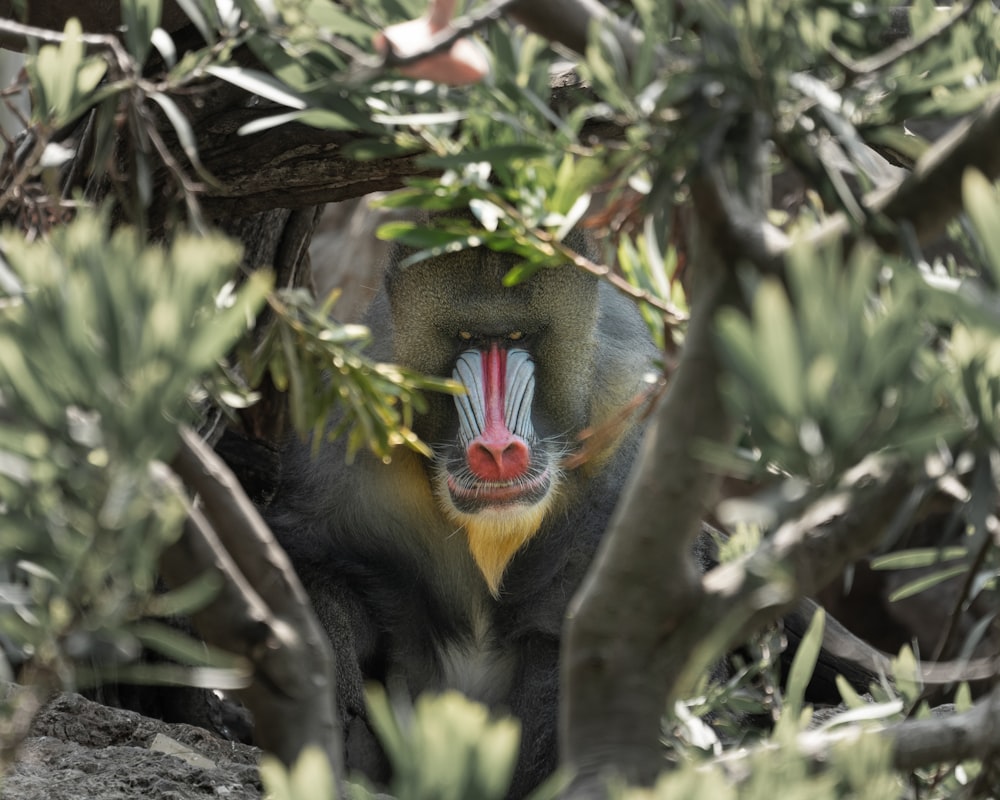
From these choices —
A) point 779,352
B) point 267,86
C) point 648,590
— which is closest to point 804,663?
point 648,590

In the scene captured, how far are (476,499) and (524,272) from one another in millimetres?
1747

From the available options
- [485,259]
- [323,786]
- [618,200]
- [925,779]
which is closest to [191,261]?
[323,786]

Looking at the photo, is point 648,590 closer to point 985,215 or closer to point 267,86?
point 985,215

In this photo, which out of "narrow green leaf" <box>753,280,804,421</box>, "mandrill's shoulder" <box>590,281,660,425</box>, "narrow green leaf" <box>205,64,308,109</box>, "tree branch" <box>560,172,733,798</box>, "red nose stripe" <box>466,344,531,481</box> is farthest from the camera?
"mandrill's shoulder" <box>590,281,660,425</box>

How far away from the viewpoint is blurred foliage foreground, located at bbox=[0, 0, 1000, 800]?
0.69m

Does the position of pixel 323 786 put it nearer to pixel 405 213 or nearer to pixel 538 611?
pixel 538 611

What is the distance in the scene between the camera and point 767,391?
0.67 metres

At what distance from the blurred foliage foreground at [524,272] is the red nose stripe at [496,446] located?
156 centimetres

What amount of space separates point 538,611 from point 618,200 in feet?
6.84

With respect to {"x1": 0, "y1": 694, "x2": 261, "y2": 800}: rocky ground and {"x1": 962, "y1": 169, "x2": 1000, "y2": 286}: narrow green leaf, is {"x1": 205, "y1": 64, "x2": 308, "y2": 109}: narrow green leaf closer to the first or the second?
{"x1": 962, "y1": 169, "x2": 1000, "y2": 286}: narrow green leaf

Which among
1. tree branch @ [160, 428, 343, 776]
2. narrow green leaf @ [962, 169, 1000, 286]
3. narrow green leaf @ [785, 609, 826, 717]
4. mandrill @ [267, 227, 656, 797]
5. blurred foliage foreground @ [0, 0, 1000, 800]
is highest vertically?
narrow green leaf @ [962, 169, 1000, 286]

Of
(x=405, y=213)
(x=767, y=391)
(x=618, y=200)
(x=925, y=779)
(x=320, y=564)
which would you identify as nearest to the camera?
(x=767, y=391)

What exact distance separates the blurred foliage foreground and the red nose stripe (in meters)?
1.56

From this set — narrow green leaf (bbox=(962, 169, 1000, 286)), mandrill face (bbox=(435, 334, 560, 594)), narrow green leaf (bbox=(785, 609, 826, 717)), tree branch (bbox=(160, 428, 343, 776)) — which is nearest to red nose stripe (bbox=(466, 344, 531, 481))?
mandrill face (bbox=(435, 334, 560, 594))
